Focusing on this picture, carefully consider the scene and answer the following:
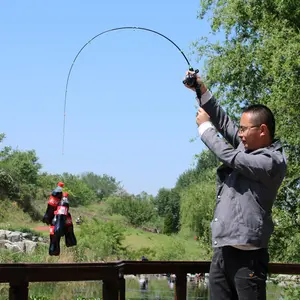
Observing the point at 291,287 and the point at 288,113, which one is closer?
the point at 291,287

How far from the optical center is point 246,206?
298cm

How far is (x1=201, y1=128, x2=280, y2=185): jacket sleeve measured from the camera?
116 inches

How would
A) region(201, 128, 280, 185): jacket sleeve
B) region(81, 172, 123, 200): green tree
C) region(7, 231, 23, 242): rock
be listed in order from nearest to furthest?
region(201, 128, 280, 185): jacket sleeve < region(7, 231, 23, 242): rock < region(81, 172, 123, 200): green tree

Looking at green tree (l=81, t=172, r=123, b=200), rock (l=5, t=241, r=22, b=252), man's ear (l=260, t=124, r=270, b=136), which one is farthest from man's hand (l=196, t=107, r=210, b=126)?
green tree (l=81, t=172, r=123, b=200)

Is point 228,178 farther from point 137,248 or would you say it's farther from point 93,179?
point 93,179

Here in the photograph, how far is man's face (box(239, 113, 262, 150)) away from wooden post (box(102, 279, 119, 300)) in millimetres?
1311

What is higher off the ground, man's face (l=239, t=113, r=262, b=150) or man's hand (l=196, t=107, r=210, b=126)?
man's hand (l=196, t=107, r=210, b=126)

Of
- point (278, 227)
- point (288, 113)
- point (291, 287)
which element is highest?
point (288, 113)

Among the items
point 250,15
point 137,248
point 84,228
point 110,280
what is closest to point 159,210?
point 137,248

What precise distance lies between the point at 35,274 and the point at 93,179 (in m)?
70.5

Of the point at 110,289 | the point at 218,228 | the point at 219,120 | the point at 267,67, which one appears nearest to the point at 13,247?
the point at 267,67

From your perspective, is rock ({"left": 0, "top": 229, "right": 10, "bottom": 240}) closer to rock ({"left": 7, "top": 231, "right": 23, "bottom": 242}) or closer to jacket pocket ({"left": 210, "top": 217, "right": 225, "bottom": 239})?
rock ({"left": 7, "top": 231, "right": 23, "bottom": 242})

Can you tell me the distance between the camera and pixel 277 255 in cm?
1262

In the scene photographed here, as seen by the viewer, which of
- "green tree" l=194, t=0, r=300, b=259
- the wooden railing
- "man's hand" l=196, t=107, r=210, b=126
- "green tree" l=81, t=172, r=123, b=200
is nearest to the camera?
"man's hand" l=196, t=107, r=210, b=126
